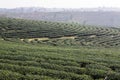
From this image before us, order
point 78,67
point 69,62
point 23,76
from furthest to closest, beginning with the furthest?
Result: point 69,62
point 78,67
point 23,76

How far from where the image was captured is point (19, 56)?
20.3m

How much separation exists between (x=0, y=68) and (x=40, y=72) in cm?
242

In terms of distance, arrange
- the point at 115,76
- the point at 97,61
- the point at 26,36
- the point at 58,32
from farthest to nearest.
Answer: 1. the point at 58,32
2. the point at 26,36
3. the point at 97,61
4. the point at 115,76

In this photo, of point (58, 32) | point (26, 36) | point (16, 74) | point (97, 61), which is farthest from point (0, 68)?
point (58, 32)

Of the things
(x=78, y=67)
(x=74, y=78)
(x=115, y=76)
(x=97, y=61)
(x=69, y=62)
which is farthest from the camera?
(x=97, y=61)

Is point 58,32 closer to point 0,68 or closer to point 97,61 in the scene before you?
point 97,61

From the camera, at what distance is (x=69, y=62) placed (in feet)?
65.8

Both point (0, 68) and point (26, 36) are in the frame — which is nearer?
point (0, 68)

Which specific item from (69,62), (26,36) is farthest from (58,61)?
(26,36)

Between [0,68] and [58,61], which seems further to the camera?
[58,61]

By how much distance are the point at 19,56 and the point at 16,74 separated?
16.7 feet

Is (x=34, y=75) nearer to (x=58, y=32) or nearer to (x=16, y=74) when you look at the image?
(x=16, y=74)

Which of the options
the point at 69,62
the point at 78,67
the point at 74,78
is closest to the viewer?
the point at 74,78

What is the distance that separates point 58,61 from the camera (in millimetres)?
19875
